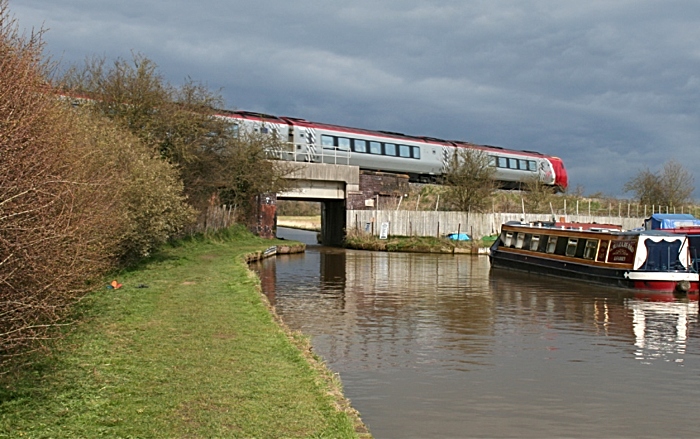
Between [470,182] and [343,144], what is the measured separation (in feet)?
25.9

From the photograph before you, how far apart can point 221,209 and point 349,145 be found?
973cm

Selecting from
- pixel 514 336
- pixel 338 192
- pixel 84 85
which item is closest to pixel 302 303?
pixel 514 336

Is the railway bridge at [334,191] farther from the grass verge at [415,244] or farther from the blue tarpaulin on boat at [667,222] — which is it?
the blue tarpaulin on boat at [667,222]

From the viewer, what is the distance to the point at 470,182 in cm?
4159

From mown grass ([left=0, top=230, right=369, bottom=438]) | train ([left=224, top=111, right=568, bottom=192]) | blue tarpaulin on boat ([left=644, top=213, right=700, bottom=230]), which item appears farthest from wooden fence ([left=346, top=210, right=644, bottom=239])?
mown grass ([left=0, top=230, right=369, bottom=438])

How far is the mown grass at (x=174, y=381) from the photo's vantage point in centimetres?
625

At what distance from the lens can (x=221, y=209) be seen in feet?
111

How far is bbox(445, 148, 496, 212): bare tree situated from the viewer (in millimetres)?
41750

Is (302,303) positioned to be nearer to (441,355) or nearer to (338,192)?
(441,355)

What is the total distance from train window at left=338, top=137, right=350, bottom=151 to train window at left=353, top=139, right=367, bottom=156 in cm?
53

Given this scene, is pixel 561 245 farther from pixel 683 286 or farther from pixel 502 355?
pixel 502 355

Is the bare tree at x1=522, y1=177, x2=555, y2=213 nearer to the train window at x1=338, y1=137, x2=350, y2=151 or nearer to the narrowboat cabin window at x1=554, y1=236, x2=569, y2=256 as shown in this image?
the train window at x1=338, y1=137, x2=350, y2=151

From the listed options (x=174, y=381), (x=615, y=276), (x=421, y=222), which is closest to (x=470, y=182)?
(x=421, y=222)

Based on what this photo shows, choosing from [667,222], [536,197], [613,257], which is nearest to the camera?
[613,257]
